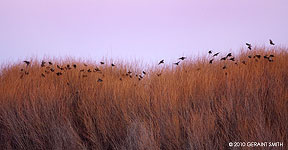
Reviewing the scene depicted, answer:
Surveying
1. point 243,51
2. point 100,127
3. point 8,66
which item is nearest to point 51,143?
point 100,127

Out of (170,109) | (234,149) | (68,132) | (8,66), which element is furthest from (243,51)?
(8,66)

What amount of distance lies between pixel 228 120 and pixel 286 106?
2.65ft

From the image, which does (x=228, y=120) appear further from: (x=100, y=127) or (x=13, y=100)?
(x=13, y=100)

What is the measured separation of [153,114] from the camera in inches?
159

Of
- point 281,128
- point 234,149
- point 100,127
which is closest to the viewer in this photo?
point 234,149

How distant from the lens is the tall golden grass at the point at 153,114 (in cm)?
346

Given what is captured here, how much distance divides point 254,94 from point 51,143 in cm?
288

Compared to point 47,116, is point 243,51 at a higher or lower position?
higher

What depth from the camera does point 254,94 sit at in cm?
400

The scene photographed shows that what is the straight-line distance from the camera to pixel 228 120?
147 inches

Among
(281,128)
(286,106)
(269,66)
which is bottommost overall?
(281,128)

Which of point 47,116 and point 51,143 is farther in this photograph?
point 47,116

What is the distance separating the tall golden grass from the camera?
136 inches

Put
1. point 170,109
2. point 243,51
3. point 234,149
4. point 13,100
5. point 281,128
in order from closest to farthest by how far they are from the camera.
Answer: point 234,149, point 281,128, point 170,109, point 13,100, point 243,51
